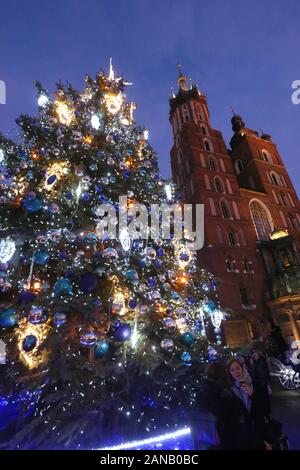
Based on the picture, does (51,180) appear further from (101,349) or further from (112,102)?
(112,102)

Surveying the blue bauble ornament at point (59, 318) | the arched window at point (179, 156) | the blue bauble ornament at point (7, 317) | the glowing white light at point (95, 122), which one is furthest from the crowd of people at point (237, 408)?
the arched window at point (179, 156)

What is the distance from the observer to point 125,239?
15.8ft

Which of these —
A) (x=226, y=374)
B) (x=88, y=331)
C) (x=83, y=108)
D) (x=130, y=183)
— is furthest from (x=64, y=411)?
(x=83, y=108)

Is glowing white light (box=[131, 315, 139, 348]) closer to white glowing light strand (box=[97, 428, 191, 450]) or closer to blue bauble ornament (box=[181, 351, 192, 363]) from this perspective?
blue bauble ornament (box=[181, 351, 192, 363])

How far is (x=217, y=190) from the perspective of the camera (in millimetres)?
24703

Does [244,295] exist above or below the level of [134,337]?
above

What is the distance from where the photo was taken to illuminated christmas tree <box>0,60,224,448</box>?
3.34 metres

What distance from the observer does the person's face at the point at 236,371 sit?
3584 mm

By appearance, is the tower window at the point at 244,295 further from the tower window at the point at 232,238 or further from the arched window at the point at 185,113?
the arched window at the point at 185,113

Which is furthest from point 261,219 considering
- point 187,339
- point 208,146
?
point 187,339

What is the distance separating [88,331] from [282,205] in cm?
2744

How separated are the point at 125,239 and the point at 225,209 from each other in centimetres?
2036

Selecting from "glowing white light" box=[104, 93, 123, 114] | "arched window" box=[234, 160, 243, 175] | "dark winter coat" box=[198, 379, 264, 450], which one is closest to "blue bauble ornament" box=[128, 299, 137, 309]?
"dark winter coat" box=[198, 379, 264, 450]

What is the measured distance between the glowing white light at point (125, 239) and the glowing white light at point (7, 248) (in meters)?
1.71
